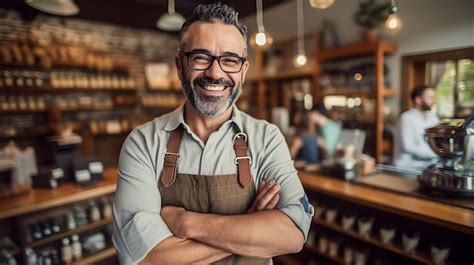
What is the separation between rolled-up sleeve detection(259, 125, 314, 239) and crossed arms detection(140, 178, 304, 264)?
3 centimetres

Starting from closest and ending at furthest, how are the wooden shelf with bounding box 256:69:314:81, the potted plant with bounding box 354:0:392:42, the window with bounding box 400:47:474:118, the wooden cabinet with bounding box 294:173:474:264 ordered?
the window with bounding box 400:47:474:118
the wooden cabinet with bounding box 294:173:474:264
the potted plant with bounding box 354:0:392:42
the wooden shelf with bounding box 256:69:314:81

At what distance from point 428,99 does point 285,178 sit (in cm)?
112

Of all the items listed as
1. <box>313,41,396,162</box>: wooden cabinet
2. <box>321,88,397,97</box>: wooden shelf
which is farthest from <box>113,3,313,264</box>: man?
<box>321,88,397,97</box>: wooden shelf

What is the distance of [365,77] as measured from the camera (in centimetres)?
361

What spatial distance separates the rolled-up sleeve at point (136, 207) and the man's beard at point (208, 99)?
0.78 ft

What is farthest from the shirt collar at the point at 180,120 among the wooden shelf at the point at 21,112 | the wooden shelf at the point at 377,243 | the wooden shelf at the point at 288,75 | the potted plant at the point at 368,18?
the wooden shelf at the point at 21,112

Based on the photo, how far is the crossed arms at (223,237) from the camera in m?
0.91

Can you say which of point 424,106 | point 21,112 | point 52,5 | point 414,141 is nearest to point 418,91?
point 424,106

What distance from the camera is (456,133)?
130cm

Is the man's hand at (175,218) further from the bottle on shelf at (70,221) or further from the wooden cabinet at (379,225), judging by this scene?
the bottle on shelf at (70,221)

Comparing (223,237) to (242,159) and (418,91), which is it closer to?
(242,159)

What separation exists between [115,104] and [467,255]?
4843 mm

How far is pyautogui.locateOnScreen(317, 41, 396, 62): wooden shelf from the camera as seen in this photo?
129 inches

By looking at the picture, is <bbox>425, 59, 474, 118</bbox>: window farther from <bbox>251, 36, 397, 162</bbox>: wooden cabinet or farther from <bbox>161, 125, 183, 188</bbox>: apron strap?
<bbox>251, 36, 397, 162</bbox>: wooden cabinet
